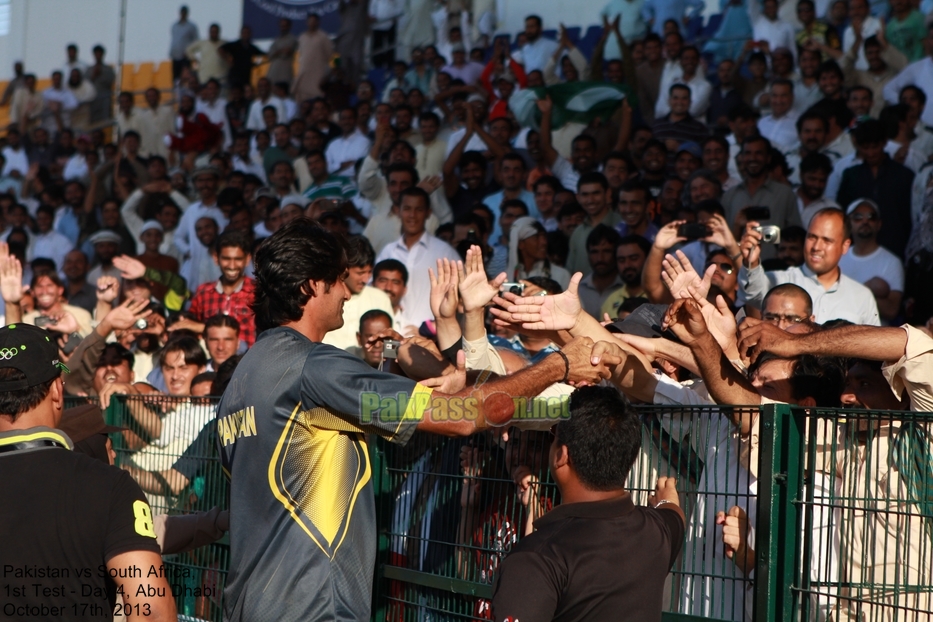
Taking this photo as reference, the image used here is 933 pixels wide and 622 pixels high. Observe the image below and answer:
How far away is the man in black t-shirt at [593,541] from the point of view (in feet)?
10.0

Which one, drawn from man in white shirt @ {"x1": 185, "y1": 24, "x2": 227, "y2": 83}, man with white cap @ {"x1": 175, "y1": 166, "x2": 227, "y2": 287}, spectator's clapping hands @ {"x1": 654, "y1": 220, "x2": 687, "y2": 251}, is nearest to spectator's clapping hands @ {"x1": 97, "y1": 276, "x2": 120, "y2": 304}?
man with white cap @ {"x1": 175, "y1": 166, "x2": 227, "y2": 287}

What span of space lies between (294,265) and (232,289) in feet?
16.7

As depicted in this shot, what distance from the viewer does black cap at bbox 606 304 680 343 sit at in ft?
17.2

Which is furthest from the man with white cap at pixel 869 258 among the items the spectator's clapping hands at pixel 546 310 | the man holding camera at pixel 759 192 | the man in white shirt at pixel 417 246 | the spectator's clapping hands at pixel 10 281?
the spectator's clapping hands at pixel 10 281

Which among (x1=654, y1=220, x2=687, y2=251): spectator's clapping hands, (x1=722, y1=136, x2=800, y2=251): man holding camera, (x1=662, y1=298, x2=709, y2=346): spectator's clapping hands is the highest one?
(x1=722, y1=136, x2=800, y2=251): man holding camera

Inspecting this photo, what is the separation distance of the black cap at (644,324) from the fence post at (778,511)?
1387mm

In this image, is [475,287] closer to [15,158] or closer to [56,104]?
[56,104]

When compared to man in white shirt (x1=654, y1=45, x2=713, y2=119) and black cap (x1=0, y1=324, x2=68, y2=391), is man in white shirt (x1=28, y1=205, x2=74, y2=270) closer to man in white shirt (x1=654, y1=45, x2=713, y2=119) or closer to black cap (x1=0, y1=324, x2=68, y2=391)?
man in white shirt (x1=654, y1=45, x2=713, y2=119)

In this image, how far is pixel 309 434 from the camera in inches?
136

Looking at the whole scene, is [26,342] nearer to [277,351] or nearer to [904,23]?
[277,351]

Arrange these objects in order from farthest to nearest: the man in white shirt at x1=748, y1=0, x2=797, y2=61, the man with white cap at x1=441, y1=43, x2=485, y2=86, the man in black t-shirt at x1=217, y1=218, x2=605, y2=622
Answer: the man with white cap at x1=441, y1=43, x2=485, y2=86 → the man in white shirt at x1=748, y1=0, x2=797, y2=61 → the man in black t-shirt at x1=217, y1=218, x2=605, y2=622

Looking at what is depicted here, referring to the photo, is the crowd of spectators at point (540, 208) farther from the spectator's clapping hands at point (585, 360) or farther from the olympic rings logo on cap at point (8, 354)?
the olympic rings logo on cap at point (8, 354)

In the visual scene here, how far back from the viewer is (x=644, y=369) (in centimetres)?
471

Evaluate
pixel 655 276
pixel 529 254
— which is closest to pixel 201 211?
pixel 529 254
